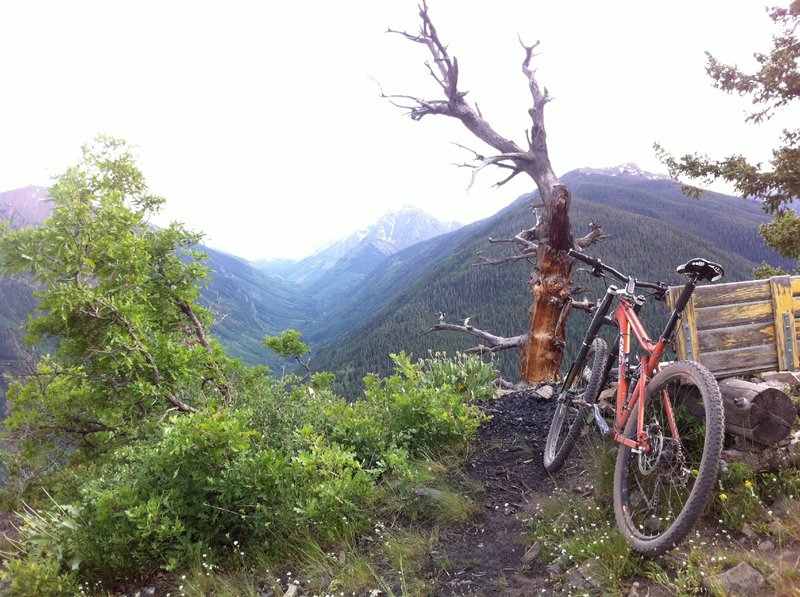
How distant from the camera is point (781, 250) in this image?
1159cm

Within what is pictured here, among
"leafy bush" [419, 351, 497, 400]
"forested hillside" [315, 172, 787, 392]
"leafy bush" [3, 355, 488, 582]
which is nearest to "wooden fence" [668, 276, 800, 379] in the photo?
"leafy bush" [3, 355, 488, 582]

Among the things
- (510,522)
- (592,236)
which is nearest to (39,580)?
(510,522)

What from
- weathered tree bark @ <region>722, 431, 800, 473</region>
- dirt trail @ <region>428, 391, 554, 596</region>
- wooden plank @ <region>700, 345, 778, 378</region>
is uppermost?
wooden plank @ <region>700, 345, 778, 378</region>

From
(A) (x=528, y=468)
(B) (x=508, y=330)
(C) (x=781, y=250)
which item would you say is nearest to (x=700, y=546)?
(A) (x=528, y=468)

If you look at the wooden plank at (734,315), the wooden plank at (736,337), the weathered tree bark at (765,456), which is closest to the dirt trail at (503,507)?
the weathered tree bark at (765,456)

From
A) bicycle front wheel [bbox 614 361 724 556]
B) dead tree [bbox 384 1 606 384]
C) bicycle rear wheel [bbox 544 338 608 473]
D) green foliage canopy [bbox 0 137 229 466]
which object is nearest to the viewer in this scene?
bicycle front wheel [bbox 614 361 724 556]

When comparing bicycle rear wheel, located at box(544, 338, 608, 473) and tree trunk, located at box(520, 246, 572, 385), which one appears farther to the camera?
tree trunk, located at box(520, 246, 572, 385)

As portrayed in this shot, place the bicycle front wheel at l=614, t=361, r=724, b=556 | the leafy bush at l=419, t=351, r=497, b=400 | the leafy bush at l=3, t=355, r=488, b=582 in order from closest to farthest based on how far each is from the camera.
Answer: the bicycle front wheel at l=614, t=361, r=724, b=556 → the leafy bush at l=3, t=355, r=488, b=582 → the leafy bush at l=419, t=351, r=497, b=400

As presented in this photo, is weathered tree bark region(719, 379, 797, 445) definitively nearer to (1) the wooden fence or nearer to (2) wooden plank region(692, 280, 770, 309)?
(1) the wooden fence

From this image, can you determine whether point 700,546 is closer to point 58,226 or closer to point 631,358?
point 631,358

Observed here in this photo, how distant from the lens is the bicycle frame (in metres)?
3.46

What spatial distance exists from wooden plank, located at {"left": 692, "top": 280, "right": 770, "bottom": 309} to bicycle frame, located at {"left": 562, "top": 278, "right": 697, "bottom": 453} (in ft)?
2.08

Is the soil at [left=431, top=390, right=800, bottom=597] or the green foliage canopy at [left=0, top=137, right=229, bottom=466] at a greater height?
the green foliage canopy at [left=0, top=137, right=229, bottom=466]

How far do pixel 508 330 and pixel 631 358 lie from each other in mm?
133143
